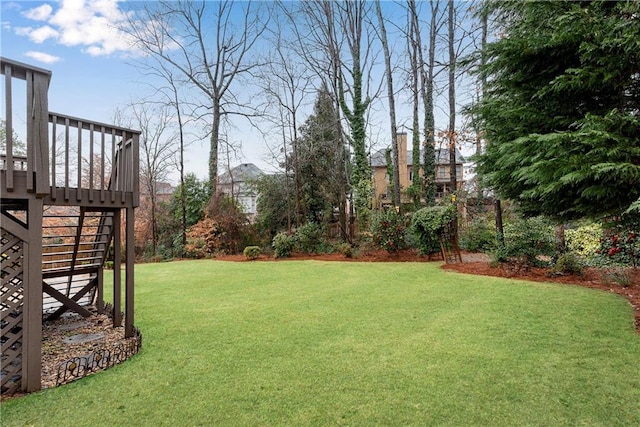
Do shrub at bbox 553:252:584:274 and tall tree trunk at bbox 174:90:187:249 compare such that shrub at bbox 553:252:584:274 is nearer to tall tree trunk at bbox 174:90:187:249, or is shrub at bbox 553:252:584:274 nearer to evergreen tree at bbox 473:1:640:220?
evergreen tree at bbox 473:1:640:220

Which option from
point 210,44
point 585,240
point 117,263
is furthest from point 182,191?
point 585,240

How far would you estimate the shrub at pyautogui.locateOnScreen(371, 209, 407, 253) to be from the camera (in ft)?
34.3

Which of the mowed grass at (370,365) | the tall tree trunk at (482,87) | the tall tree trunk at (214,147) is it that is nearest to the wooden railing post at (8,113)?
the mowed grass at (370,365)

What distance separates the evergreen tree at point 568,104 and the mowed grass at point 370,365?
5.15 ft

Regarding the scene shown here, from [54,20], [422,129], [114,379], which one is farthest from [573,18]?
[422,129]

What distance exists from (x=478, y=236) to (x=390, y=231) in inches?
129

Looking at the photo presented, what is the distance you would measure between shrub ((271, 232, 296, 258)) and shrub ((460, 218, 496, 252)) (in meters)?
5.97

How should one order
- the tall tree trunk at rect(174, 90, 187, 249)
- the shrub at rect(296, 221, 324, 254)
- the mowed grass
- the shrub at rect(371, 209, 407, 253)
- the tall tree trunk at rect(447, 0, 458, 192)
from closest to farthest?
the mowed grass, the shrub at rect(371, 209, 407, 253), the tall tree trunk at rect(447, 0, 458, 192), the shrub at rect(296, 221, 324, 254), the tall tree trunk at rect(174, 90, 187, 249)

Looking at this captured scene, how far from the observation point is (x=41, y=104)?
9.07 ft

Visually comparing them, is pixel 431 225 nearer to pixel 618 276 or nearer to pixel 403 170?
pixel 618 276

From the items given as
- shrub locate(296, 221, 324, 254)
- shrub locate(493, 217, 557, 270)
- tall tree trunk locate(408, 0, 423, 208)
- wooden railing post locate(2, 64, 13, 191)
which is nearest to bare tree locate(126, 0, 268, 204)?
shrub locate(296, 221, 324, 254)

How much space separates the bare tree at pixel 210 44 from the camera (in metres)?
14.6

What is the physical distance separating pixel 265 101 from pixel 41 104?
12864 mm

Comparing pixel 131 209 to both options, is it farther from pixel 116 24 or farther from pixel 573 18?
pixel 116 24
